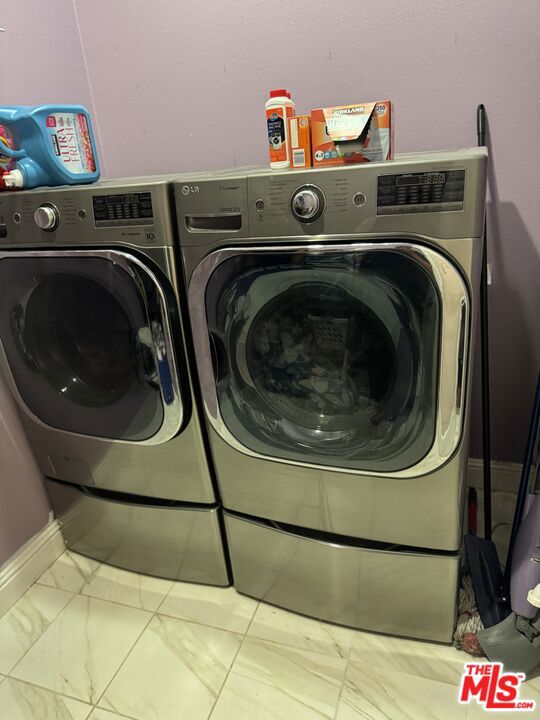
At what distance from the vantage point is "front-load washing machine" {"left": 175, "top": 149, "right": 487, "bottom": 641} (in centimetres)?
89

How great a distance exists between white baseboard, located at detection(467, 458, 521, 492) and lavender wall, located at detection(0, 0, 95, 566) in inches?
55.3

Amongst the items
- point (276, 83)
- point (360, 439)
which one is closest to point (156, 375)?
point (360, 439)

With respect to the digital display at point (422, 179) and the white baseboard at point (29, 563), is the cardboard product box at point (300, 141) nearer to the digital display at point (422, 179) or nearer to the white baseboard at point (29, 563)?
the digital display at point (422, 179)

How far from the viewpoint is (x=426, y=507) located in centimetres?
109

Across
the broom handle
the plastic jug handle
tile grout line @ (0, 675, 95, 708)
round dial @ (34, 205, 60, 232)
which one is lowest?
tile grout line @ (0, 675, 95, 708)

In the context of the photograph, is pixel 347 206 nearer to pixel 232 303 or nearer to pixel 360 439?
pixel 232 303

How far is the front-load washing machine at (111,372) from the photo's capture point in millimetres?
1088

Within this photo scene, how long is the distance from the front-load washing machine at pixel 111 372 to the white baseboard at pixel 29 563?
0.09m

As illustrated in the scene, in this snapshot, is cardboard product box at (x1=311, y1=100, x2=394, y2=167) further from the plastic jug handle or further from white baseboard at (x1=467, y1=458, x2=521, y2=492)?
white baseboard at (x1=467, y1=458, x2=521, y2=492)

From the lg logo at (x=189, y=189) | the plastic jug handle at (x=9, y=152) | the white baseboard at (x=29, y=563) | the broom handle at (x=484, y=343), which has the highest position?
the plastic jug handle at (x=9, y=152)

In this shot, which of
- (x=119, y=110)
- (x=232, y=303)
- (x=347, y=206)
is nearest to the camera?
(x=347, y=206)

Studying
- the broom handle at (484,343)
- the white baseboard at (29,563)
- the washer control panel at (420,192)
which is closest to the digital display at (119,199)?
the washer control panel at (420,192)

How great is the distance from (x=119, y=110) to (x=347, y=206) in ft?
3.73

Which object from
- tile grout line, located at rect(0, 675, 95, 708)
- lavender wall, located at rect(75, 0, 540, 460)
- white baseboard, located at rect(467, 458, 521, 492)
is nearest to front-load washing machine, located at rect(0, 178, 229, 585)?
tile grout line, located at rect(0, 675, 95, 708)
